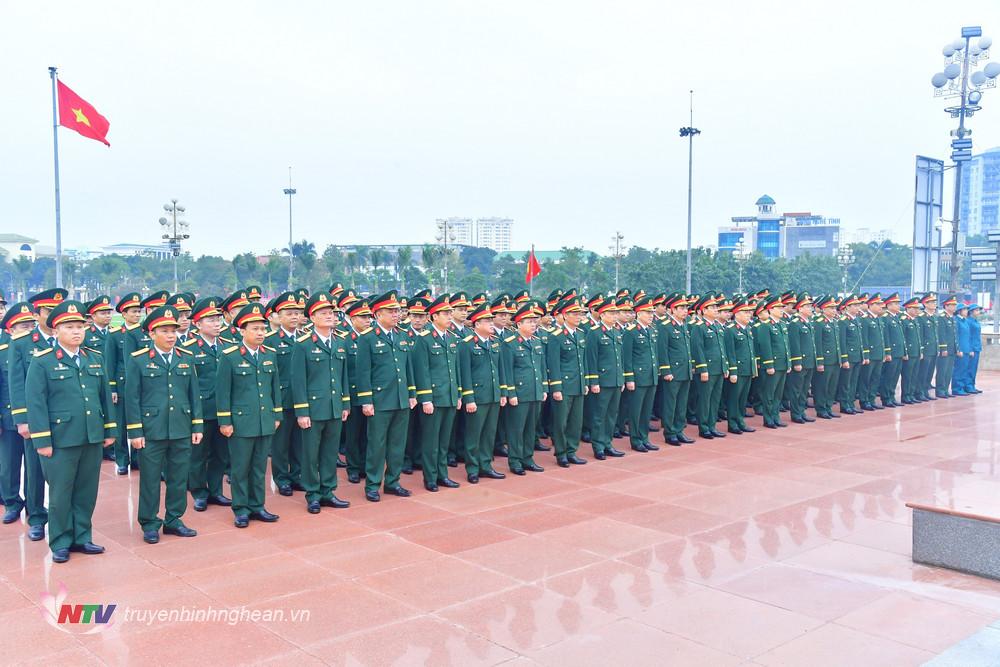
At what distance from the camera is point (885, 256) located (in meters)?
57.6

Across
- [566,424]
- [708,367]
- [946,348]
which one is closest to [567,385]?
[566,424]

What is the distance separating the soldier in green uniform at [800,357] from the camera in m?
10.4

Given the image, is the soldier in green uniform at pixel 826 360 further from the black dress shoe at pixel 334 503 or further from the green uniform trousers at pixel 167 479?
the green uniform trousers at pixel 167 479

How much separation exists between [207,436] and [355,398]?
4.16 ft

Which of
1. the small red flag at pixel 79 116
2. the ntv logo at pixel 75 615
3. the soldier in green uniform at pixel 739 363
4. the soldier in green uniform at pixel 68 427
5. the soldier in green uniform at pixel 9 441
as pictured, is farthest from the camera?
the small red flag at pixel 79 116

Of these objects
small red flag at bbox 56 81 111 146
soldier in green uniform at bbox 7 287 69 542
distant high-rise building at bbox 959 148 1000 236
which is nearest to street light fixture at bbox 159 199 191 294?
small red flag at bbox 56 81 111 146

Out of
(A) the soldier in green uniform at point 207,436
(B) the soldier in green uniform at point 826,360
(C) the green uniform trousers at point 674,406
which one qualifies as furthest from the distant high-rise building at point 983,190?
(A) the soldier in green uniform at point 207,436

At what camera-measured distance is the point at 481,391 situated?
7328 millimetres

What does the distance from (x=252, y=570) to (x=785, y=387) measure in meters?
8.38

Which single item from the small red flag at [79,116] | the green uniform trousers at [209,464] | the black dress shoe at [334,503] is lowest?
the black dress shoe at [334,503]

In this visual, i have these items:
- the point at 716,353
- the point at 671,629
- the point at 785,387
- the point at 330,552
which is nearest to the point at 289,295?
the point at 330,552

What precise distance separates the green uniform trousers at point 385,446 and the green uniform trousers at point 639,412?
294cm

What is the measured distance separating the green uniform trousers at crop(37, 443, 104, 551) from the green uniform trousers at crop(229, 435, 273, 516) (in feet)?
2.99

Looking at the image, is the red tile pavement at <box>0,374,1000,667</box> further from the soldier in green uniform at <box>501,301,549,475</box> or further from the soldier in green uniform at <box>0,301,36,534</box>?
the soldier in green uniform at <box>501,301,549,475</box>
